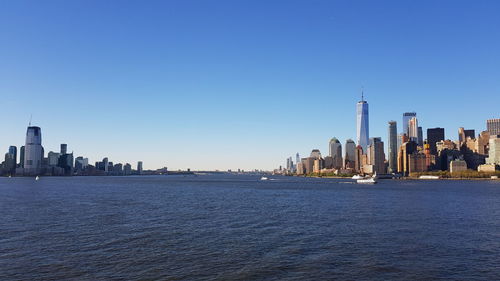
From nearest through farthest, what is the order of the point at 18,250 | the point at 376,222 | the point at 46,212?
1. the point at 18,250
2. the point at 376,222
3. the point at 46,212

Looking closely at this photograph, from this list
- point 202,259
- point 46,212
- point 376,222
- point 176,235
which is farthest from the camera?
point 46,212

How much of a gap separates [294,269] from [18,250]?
32.5m

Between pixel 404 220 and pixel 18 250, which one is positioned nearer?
pixel 18 250

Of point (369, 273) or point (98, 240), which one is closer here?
point (369, 273)

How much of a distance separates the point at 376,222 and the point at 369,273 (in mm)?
35234

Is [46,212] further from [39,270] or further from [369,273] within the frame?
[369,273]

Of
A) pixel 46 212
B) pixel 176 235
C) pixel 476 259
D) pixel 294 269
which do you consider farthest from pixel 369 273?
pixel 46 212

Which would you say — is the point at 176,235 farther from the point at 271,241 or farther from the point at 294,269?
the point at 294,269

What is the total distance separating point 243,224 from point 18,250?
109 feet

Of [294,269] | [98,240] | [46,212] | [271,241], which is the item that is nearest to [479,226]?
[271,241]

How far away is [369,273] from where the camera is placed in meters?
35.2

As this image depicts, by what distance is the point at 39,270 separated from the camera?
35.6 metres

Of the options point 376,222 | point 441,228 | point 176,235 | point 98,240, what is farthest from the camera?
point 376,222

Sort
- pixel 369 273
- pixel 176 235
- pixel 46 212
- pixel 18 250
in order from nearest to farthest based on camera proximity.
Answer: pixel 369 273
pixel 18 250
pixel 176 235
pixel 46 212
